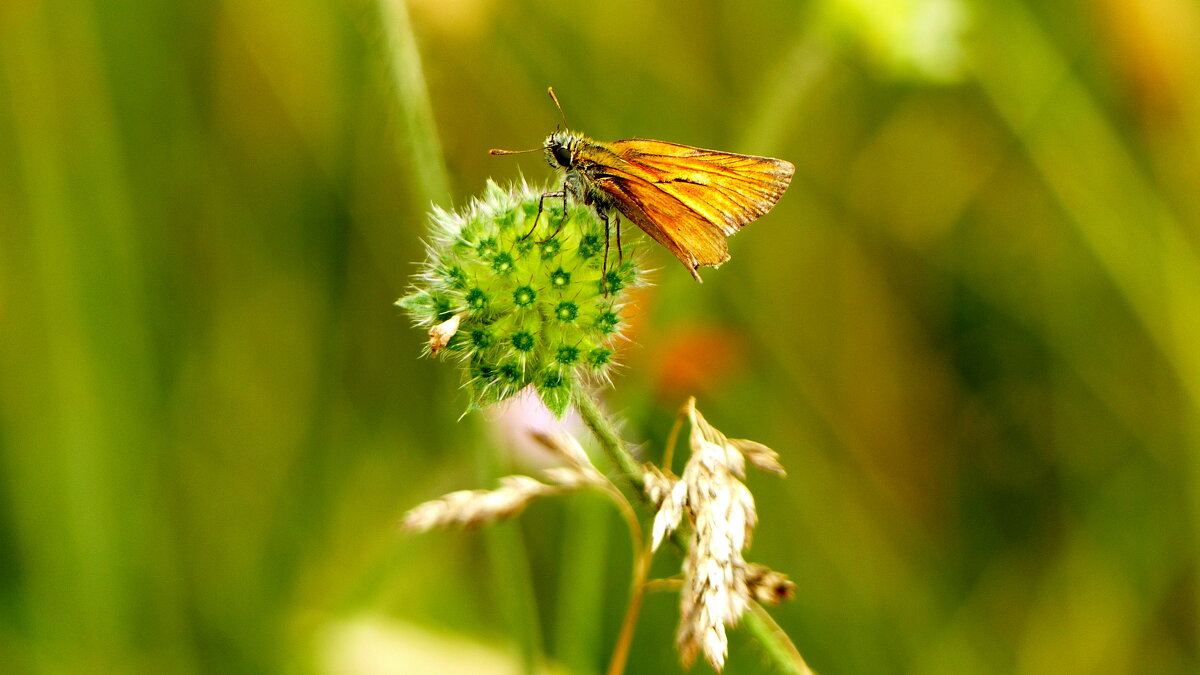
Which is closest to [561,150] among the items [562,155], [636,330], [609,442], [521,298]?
[562,155]

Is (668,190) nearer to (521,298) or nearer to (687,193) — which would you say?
(687,193)

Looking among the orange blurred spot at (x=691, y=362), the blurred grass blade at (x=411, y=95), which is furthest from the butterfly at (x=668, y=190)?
the orange blurred spot at (x=691, y=362)

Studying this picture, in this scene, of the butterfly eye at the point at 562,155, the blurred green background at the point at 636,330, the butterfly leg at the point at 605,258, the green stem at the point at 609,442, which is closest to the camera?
the green stem at the point at 609,442

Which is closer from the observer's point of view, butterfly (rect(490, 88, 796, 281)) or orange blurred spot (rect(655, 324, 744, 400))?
butterfly (rect(490, 88, 796, 281))

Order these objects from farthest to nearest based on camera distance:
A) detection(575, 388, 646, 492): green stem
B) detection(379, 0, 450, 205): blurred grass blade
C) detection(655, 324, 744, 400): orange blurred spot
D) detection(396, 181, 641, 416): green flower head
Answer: detection(655, 324, 744, 400): orange blurred spot, detection(379, 0, 450, 205): blurred grass blade, detection(396, 181, 641, 416): green flower head, detection(575, 388, 646, 492): green stem

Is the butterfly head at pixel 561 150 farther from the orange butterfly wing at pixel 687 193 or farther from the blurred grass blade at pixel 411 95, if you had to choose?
the blurred grass blade at pixel 411 95

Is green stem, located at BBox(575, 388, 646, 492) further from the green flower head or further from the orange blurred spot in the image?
the orange blurred spot

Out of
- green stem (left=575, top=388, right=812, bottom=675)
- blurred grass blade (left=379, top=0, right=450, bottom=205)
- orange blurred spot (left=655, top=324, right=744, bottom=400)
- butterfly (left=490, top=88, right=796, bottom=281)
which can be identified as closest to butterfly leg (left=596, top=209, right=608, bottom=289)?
butterfly (left=490, top=88, right=796, bottom=281)
